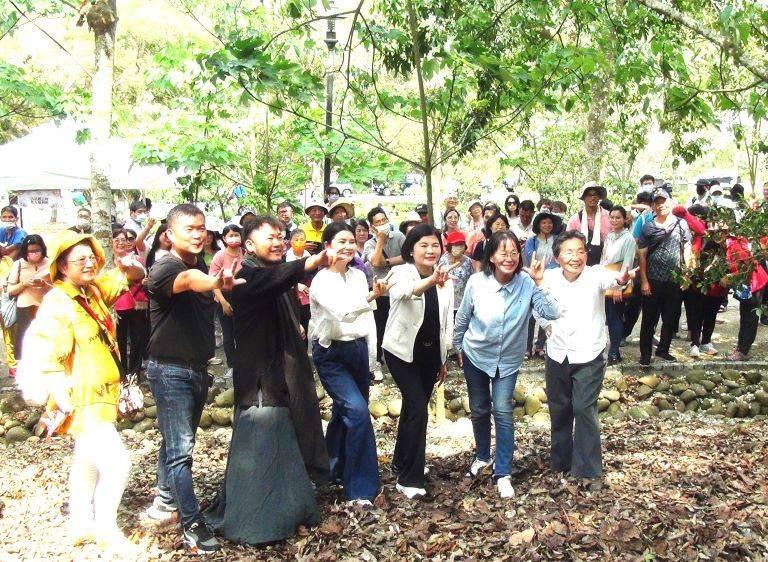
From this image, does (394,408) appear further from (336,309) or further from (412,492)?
(336,309)

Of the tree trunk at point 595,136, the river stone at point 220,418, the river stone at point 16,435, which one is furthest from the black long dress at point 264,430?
the tree trunk at point 595,136

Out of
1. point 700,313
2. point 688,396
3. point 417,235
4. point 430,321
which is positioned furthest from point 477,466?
point 700,313

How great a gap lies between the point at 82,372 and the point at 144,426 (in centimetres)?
312

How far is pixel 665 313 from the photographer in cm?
866

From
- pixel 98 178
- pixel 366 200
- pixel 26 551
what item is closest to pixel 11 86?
pixel 98 178

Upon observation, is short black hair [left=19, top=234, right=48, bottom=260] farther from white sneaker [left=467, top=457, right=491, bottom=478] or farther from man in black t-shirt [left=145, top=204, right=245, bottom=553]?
white sneaker [left=467, top=457, right=491, bottom=478]

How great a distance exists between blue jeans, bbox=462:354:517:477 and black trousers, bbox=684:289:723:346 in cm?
463

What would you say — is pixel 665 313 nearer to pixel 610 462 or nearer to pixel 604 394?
pixel 604 394

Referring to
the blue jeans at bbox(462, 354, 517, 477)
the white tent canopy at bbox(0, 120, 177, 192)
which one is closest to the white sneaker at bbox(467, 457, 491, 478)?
the blue jeans at bbox(462, 354, 517, 477)

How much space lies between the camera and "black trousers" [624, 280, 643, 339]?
8781 mm

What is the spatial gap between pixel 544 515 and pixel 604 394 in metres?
3.10

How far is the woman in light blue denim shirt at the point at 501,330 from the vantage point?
5.18 metres

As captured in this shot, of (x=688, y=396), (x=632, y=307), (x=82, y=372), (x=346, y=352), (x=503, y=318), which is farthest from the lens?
(x=632, y=307)

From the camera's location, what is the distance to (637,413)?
7266 millimetres
